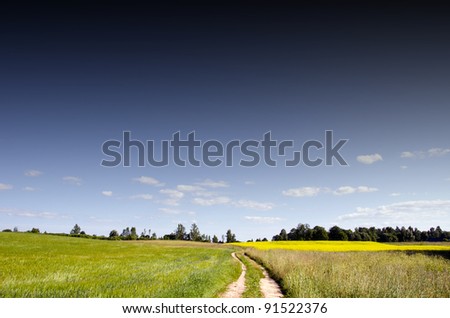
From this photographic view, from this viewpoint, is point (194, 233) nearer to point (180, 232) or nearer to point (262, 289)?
→ point (180, 232)

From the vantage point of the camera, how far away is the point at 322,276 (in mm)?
13844

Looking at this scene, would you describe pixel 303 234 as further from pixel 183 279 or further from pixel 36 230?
pixel 183 279

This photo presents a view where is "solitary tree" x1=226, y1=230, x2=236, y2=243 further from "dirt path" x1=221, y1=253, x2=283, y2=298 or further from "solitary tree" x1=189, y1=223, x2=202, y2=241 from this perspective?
"dirt path" x1=221, y1=253, x2=283, y2=298

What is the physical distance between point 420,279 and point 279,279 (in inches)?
279

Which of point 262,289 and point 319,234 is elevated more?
point 262,289

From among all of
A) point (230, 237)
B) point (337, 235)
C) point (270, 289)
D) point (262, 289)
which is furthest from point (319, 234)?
point (262, 289)

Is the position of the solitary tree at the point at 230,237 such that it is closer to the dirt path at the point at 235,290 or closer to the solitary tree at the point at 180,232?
the solitary tree at the point at 180,232

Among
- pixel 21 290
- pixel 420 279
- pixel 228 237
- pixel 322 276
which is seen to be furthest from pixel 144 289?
pixel 228 237
